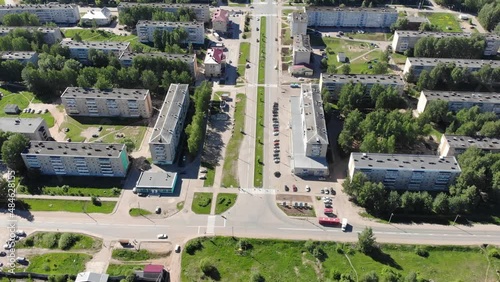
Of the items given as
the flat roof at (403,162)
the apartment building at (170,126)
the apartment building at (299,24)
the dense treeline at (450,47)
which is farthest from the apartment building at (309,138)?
the dense treeline at (450,47)

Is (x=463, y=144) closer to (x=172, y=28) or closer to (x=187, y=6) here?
(x=172, y=28)

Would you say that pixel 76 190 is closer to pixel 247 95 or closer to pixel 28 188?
pixel 28 188

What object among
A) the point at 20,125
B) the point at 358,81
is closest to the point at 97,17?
the point at 20,125

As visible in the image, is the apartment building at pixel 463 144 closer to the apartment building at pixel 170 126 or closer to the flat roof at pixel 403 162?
the flat roof at pixel 403 162

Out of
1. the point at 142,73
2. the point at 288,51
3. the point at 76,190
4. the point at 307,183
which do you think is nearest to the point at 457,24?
the point at 288,51

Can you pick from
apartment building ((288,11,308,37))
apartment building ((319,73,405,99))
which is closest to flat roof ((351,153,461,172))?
apartment building ((319,73,405,99))
